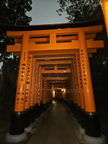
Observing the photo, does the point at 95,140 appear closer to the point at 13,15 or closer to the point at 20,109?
the point at 20,109

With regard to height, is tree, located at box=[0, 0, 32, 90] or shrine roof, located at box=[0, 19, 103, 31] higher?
tree, located at box=[0, 0, 32, 90]

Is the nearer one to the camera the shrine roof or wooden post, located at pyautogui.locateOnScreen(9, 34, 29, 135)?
wooden post, located at pyautogui.locateOnScreen(9, 34, 29, 135)

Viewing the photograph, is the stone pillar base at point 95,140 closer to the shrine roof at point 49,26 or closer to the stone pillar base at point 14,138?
the stone pillar base at point 14,138

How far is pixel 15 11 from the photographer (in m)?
8.58

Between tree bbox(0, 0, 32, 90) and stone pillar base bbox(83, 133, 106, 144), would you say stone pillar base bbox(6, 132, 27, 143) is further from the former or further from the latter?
tree bbox(0, 0, 32, 90)

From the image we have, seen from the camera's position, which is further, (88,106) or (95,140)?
(88,106)

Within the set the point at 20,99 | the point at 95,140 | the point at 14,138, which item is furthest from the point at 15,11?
the point at 95,140

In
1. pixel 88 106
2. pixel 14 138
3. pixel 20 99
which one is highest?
pixel 20 99

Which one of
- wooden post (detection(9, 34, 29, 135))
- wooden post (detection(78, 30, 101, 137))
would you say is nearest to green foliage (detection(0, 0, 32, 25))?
wooden post (detection(9, 34, 29, 135))

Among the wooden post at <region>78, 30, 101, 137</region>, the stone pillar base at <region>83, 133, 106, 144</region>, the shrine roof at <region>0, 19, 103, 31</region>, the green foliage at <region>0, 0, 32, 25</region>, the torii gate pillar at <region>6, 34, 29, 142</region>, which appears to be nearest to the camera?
the stone pillar base at <region>83, 133, 106, 144</region>

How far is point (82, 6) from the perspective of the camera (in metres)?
7.57

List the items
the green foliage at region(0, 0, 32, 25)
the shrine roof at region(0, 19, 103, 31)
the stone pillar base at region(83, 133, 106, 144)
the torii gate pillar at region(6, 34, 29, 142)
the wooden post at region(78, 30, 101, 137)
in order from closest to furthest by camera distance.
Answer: the stone pillar base at region(83, 133, 106, 144) → the wooden post at region(78, 30, 101, 137) → the torii gate pillar at region(6, 34, 29, 142) → the shrine roof at region(0, 19, 103, 31) → the green foliage at region(0, 0, 32, 25)

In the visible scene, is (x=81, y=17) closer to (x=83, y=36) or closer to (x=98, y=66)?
(x=98, y=66)

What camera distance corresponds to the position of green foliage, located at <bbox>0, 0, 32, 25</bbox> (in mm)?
7734
